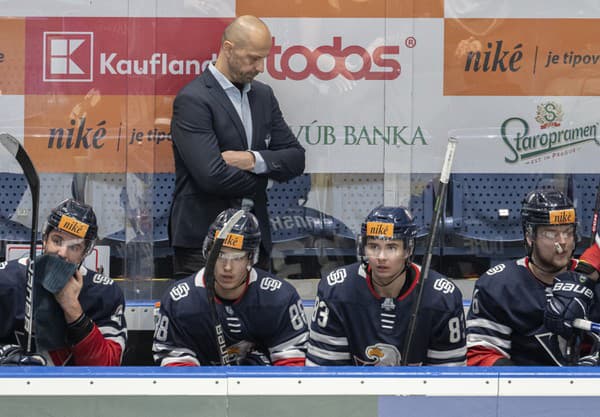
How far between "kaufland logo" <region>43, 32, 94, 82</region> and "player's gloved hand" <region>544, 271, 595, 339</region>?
2186 millimetres

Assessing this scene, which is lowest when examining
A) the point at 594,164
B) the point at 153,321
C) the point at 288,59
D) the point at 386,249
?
the point at 153,321

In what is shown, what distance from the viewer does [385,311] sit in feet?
11.4

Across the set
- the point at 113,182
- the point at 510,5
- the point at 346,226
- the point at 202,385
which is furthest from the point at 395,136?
the point at 202,385

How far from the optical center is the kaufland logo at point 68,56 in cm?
452

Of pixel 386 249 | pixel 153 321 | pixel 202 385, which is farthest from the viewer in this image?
pixel 153 321

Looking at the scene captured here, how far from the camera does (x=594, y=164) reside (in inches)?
182

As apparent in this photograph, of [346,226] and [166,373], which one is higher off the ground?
[346,226]

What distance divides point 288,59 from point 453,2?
2.39 feet

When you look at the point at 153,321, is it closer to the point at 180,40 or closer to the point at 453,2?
the point at 180,40

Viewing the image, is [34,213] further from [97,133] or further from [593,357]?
[593,357]

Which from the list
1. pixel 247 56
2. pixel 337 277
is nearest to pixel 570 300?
pixel 337 277

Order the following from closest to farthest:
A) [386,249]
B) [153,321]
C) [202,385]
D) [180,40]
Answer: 1. [202,385]
2. [386,249]
3. [153,321]
4. [180,40]

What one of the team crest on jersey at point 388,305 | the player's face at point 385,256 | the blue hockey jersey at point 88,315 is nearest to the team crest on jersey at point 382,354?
the team crest on jersey at point 388,305

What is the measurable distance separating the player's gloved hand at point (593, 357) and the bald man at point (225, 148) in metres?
1.32
